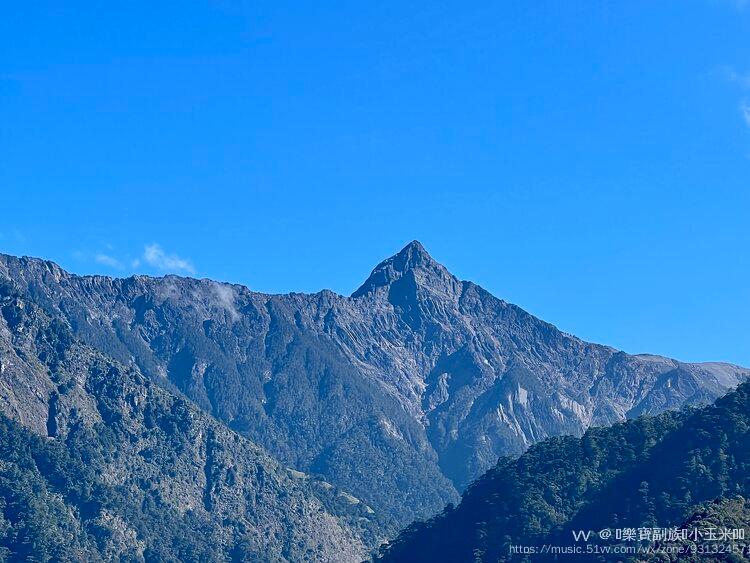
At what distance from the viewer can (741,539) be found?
191875 mm

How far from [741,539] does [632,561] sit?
15.0m

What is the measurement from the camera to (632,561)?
19700 centimetres

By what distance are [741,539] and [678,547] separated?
28.1ft

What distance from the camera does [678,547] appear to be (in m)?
191

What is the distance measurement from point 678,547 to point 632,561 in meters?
8.21
